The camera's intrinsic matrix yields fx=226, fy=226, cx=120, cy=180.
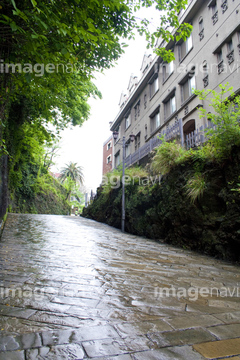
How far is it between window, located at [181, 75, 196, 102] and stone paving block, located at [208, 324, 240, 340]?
532 inches

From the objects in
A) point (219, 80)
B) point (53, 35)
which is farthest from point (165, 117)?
point (53, 35)

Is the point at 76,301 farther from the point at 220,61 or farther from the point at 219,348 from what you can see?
the point at 220,61

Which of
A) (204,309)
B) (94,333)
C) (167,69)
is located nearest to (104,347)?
(94,333)

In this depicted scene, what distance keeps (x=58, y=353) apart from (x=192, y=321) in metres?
1.30

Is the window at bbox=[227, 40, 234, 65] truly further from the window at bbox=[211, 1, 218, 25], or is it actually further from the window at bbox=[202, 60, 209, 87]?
the window at bbox=[211, 1, 218, 25]

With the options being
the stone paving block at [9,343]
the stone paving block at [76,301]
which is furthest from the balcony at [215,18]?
the stone paving block at [9,343]

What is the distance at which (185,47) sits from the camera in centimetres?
1488

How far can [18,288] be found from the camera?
2840mm

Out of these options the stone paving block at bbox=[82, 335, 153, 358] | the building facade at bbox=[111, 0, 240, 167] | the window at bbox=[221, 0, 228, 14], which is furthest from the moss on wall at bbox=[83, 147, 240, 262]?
the window at bbox=[221, 0, 228, 14]

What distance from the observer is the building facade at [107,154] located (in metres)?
30.5

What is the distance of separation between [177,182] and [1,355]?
6840mm

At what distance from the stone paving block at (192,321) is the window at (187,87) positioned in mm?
13424

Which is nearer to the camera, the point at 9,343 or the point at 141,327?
the point at 9,343

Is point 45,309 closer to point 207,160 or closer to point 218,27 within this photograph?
point 207,160
